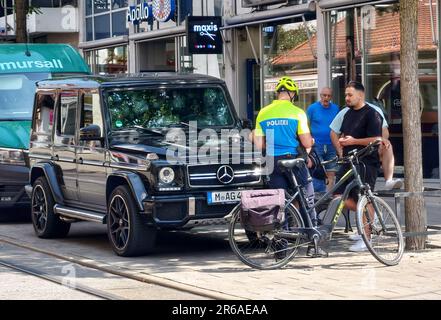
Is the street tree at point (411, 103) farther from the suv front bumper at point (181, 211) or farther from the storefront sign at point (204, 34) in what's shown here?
the storefront sign at point (204, 34)

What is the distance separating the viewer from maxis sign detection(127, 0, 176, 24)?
83.4 ft

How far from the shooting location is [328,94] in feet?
47.9

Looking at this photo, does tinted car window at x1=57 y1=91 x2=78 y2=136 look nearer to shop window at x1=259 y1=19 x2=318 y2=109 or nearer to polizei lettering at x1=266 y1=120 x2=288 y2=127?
polizei lettering at x1=266 y1=120 x2=288 y2=127

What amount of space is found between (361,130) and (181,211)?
2151 mm

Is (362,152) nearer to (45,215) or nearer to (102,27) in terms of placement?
(45,215)

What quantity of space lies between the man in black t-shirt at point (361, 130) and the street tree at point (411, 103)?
33cm

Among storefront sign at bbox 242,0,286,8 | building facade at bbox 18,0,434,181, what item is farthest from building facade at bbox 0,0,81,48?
storefront sign at bbox 242,0,286,8

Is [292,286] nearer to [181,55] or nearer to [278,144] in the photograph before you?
[278,144]

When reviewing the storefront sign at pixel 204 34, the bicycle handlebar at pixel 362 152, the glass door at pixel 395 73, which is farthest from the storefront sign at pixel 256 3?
the bicycle handlebar at pixel 362 152

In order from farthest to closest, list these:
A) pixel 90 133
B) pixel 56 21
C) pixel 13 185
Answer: pixel 56 21, pixel 13 185, pixel 90 133

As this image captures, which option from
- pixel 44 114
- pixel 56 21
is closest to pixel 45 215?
pixel 44 114

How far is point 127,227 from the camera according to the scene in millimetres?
11359

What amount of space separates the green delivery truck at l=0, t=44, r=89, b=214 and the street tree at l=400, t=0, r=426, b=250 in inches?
256

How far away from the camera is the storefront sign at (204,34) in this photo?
22875 mm
